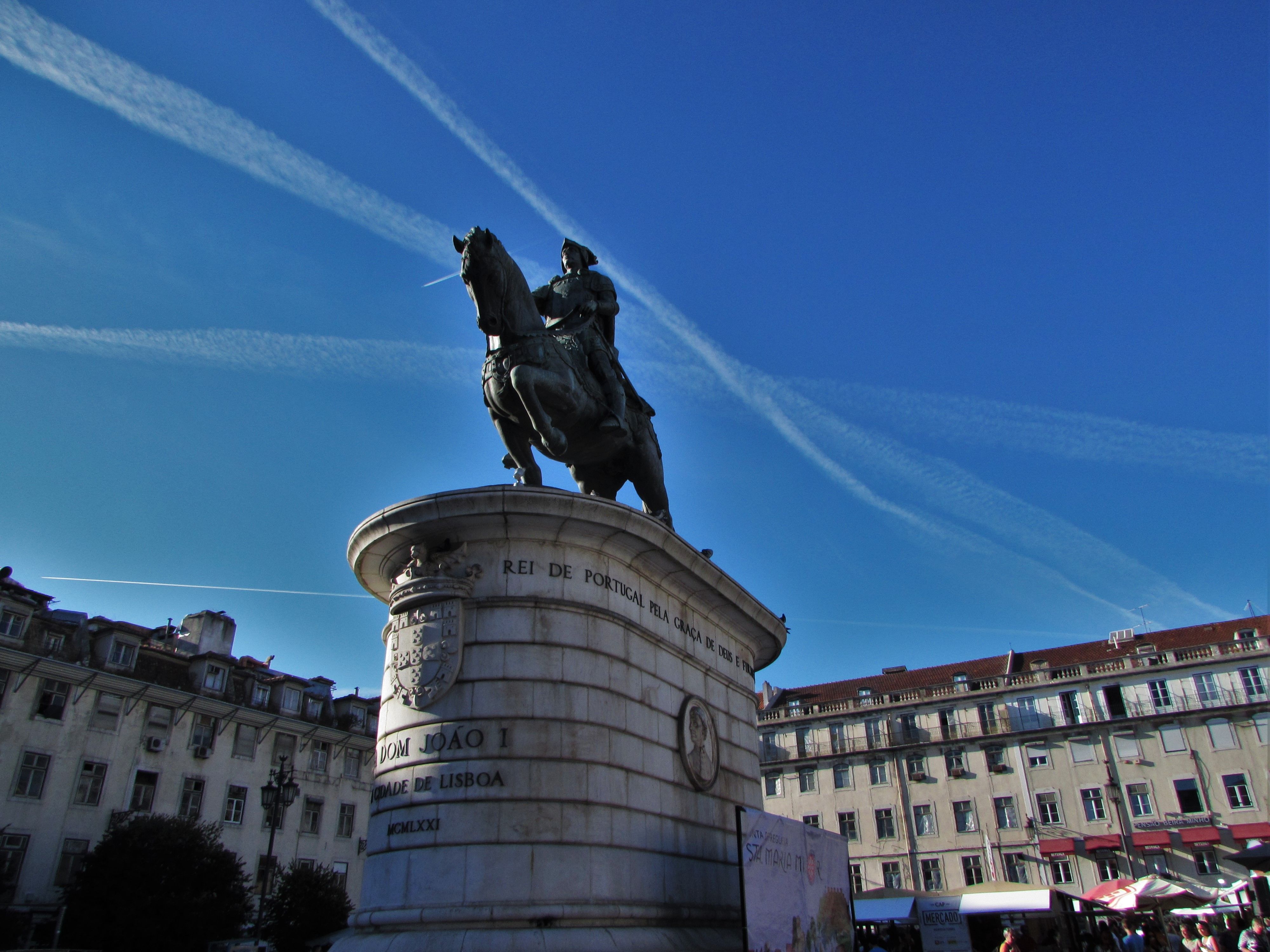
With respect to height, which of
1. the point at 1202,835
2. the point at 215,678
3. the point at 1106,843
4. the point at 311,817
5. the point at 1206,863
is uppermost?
the point at 215,678

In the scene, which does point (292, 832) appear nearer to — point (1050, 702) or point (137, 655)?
point (137, 655)

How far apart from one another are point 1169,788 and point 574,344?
47.4m

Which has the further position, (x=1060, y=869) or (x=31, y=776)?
(x=1060, y=869)

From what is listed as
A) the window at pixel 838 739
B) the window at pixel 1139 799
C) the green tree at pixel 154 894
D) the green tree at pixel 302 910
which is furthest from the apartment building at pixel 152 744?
the window at pixel 1139 799

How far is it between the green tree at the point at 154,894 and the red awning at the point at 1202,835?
43.1 metres

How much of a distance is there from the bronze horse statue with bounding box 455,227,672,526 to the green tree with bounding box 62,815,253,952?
91.9ft

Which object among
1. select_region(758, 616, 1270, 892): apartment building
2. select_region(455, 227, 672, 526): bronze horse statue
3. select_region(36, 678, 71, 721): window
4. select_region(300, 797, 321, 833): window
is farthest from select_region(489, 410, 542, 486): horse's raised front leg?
select_region(758, 616, 1270, 892): apartment building

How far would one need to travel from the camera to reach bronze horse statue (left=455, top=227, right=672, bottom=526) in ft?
39.1

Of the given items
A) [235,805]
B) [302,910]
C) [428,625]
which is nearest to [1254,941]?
[428,625]

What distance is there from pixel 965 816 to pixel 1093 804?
6.74 metres

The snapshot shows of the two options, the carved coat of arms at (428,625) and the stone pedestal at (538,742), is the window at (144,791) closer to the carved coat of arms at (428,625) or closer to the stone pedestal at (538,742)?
the stone pedestal at (538,742)

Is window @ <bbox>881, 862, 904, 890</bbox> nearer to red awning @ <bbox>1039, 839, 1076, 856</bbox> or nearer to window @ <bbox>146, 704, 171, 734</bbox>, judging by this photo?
red awning @ <bbox>1039, 839, 1076, 856</bbox>

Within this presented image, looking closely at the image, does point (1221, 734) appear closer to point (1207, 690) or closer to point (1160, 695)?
point (1207, 690)

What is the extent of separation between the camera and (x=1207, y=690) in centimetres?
4756
